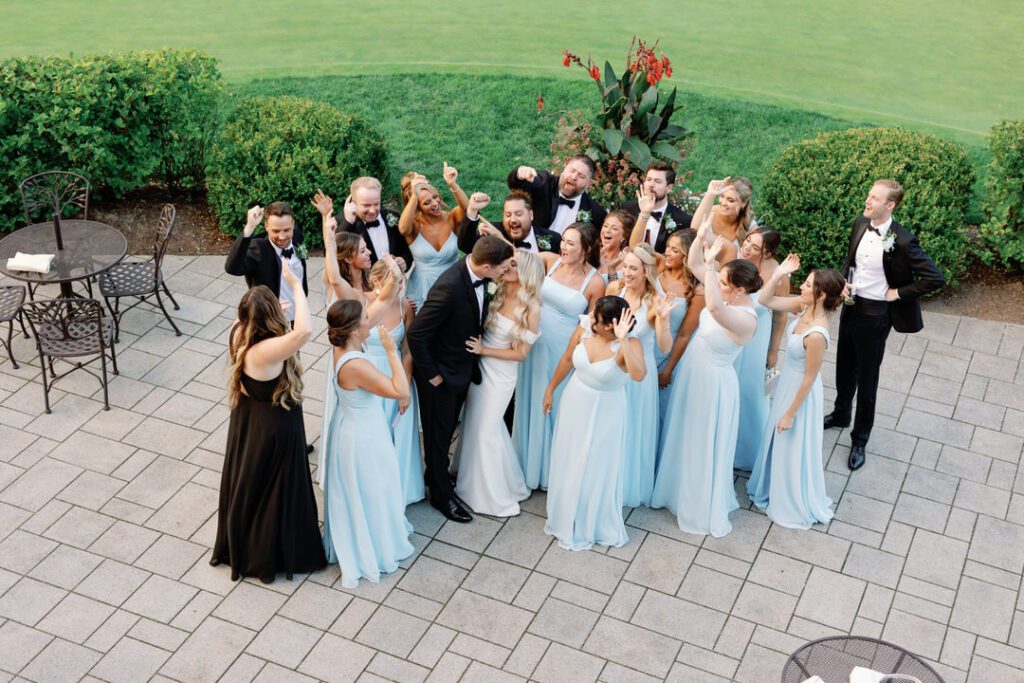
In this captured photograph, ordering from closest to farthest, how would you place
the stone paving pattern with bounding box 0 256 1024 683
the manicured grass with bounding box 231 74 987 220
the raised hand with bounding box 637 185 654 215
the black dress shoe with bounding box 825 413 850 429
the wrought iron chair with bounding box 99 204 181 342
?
the stone paving pattern with bounding box 0 256 1024 683, the raised hand with bounding box 637 185 654 215, the black dress shoe with bounding box 825 413 850 429, the wrought iron chair with bounding box 99 204 181 342, the manicured grass with bounding box 231 74 987 220

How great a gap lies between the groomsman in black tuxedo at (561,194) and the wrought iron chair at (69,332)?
333 centimetres

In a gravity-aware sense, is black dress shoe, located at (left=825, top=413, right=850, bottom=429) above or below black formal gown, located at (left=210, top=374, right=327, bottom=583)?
below

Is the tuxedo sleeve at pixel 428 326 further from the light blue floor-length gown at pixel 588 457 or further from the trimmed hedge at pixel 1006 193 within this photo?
the trimmed hedge at pixel 1006 193

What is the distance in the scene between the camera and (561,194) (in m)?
8.62

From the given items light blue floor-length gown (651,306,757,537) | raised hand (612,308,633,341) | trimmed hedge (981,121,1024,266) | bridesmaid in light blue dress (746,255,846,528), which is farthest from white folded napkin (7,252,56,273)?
trimmed hedge (981,121,1024,266)

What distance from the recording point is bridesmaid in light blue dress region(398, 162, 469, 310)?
815 centimetres

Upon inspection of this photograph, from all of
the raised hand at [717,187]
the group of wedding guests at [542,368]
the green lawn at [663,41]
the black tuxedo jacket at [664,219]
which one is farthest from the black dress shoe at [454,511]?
the green lawn at [663,41]

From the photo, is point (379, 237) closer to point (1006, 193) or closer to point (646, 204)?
point (646, 204)

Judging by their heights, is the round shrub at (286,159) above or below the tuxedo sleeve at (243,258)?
below

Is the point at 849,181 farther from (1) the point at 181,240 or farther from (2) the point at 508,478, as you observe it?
(1) the point at 181,240

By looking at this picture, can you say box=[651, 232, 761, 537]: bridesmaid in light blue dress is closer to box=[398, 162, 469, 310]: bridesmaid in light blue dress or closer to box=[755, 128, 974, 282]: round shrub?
box=[398, 162, 469, 310]: bridesmaid in light blue dress

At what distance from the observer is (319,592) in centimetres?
710

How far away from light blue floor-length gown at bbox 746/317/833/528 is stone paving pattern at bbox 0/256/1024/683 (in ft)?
0.47

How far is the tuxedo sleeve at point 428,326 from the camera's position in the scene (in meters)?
7.06
